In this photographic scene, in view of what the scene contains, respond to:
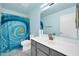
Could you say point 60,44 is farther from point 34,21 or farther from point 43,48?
point 34,21

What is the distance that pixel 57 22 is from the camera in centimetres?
182

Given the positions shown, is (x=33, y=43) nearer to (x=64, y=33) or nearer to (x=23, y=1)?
(x=64, y=33)

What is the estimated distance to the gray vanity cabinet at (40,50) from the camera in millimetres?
1576

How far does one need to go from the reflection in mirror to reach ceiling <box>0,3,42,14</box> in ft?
0.59

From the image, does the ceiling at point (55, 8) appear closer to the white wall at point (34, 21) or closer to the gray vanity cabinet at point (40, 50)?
the white wall at point (34, 21)

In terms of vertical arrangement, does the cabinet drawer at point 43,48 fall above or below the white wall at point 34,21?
below

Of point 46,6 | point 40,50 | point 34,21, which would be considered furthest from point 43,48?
point 46,6

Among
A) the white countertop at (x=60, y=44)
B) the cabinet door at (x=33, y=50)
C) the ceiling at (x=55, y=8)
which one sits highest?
the ceiling at (x=55, y=8)

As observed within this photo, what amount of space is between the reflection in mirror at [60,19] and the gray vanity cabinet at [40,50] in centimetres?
25

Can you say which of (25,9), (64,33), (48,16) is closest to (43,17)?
(48,16)

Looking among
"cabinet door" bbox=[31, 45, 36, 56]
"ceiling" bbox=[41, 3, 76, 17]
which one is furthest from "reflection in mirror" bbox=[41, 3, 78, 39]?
"cabinet door" bbox=[31, 45, 36, 56]

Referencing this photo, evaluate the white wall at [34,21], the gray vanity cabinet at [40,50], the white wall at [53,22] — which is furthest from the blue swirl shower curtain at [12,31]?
the white wall at [53,22]

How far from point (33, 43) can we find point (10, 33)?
41 centimetres

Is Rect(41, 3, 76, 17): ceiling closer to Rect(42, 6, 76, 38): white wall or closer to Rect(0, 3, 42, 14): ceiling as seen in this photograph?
Rect(42, 6, 76, 38): white wall
